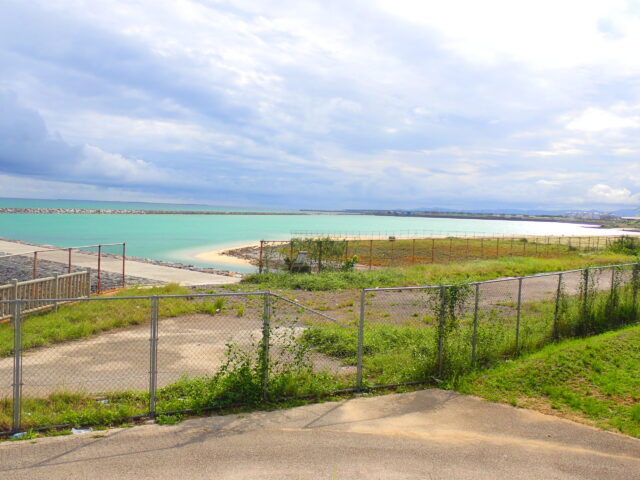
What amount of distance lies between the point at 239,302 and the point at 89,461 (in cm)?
1180

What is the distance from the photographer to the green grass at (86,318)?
1154 centimetres

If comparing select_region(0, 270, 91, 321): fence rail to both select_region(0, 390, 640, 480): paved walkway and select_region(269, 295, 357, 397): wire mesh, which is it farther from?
select_region(0, 390, 640, 480): paved walkway

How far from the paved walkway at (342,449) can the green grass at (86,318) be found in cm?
579

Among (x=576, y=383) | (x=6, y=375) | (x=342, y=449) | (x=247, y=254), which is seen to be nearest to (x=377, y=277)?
(x=576, y=383)

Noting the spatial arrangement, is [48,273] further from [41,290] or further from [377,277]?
[377,277]

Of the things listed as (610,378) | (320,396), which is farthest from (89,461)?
(610,378)

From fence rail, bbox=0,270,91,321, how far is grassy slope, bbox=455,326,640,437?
32.6ft

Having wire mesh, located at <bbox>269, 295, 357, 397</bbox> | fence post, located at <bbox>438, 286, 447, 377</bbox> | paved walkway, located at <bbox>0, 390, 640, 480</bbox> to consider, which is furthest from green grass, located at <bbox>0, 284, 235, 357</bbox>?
fence post, located at <bbox>438, 286, 447, 377</bbox>

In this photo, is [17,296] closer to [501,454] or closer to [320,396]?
[320,396]

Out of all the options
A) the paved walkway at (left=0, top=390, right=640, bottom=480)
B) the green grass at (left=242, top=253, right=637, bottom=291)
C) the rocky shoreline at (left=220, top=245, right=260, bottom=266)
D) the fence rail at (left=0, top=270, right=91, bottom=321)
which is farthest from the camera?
the rocky shoreline at (left=220, top=245, right=260, bottom=266)

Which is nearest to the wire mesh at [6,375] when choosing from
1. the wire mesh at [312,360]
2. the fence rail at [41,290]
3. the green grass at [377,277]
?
the fence rail at [41,290]

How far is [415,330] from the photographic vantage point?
12.2m

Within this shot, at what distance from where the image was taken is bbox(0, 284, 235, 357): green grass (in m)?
11.5

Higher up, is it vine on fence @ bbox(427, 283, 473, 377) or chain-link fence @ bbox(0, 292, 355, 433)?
vine on fence @ bbox(427, 283, 473, 377)
